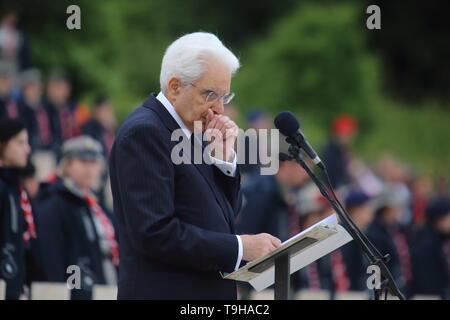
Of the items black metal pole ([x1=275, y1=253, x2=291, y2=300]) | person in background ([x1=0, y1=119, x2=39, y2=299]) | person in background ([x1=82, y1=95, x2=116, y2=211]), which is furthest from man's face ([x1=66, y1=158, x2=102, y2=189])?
person in background ([x1=82, y1=95, x2=116, y2=211])

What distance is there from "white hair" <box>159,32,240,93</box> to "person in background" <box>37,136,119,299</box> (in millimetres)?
2838

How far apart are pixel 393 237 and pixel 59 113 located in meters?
7.04

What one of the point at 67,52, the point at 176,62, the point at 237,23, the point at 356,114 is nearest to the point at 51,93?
the point at 67,52

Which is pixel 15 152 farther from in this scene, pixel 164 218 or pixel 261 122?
pixel 261 122

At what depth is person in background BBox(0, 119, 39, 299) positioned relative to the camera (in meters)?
6.15

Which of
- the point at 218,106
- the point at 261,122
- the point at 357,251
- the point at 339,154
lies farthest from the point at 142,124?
the point at 339,154

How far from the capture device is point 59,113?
619 inches

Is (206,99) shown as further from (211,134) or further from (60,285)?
(60,285)

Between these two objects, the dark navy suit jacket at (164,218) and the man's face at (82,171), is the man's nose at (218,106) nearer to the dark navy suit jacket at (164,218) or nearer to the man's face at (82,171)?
the dark navy suit jacket at (164,218)

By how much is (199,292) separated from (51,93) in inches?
487

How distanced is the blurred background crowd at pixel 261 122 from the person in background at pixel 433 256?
16mm

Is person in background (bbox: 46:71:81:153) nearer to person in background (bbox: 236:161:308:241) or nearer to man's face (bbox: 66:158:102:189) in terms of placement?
person in background (bbox: 236:161:308:241)

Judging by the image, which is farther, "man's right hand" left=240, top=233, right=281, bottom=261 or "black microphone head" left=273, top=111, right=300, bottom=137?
"black microphone head" left=273, top=111, right=300, bottom=137

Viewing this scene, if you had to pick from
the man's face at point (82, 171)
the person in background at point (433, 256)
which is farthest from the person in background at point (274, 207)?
the man's face at point (82, 171)
